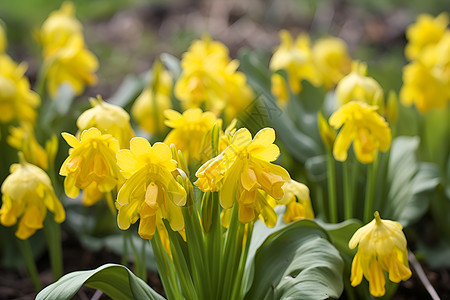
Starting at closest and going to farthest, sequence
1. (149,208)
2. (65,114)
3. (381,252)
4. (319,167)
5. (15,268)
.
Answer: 1. (149,208)
2. (381,252)
3. (319,167)
4. (15,268)
5. (65,114)

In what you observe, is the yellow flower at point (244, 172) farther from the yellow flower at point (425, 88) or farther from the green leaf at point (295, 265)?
the yellow flower at point (425, 88)

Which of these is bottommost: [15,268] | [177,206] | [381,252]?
[15,268]

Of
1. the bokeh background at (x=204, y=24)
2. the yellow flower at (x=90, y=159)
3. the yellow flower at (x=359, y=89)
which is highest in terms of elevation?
the yellow flower at (x=90, y=159)

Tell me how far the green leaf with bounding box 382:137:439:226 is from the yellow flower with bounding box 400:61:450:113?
0.24 m

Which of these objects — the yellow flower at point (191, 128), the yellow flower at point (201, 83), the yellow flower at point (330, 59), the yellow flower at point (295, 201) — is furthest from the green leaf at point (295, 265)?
the yellow flower at point (330, 59)

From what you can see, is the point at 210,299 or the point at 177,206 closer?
the point at 177,206

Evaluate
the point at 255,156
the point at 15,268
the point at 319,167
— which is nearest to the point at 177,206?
the point at 255,156

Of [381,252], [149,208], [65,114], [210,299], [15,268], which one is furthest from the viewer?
[65,114]

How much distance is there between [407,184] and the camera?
1.88m

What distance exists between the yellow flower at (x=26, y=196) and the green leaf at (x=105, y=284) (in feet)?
1.00

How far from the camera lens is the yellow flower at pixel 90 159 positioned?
4.01ft

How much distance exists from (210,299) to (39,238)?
1016 millimetres

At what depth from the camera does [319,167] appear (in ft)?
6.32

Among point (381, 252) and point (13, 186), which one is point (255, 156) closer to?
point (381, 252)
